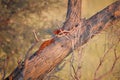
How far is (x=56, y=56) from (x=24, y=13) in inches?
51.1

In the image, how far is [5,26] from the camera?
371 cm

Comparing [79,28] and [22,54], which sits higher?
[79,28]

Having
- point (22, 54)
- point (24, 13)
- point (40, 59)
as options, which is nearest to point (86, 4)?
point (24, 13)

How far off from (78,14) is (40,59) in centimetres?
74

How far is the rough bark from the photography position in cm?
271

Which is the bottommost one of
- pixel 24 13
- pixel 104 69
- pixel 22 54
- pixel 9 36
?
pixel 104 69

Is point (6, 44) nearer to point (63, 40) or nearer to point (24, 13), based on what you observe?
point (24, 13)

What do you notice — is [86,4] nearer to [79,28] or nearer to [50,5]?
[50,5]

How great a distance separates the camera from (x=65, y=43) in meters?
2.77

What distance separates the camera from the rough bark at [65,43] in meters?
2.71

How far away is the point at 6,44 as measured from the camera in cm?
372

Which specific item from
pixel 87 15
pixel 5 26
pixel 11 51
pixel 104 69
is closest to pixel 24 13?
pixel 5 26

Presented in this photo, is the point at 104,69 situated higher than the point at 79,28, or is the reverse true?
the point at 79,28

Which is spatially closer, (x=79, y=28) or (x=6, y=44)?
(x=79, y=28)
